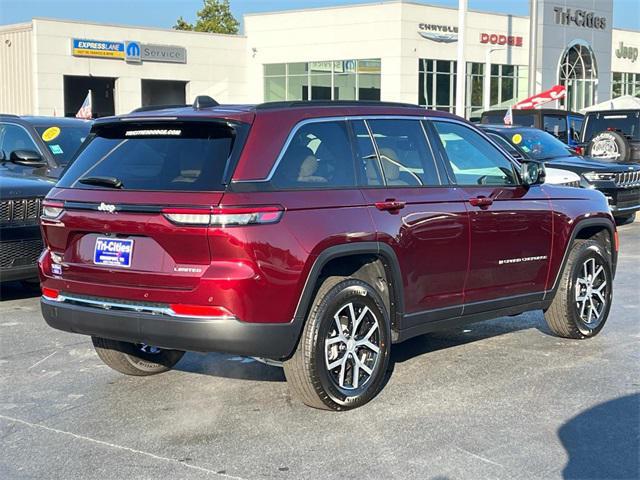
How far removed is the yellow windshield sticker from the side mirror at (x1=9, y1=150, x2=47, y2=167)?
0.56 metres

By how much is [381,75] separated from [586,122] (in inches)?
1164

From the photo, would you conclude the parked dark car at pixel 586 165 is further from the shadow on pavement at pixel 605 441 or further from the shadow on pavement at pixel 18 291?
the shadow on pavement at pixel 605 441

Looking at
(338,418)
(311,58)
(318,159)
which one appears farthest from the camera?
(311,58)

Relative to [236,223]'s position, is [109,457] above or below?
below

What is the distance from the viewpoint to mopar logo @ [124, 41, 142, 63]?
4631 cm

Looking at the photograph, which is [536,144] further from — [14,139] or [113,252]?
[113,252]

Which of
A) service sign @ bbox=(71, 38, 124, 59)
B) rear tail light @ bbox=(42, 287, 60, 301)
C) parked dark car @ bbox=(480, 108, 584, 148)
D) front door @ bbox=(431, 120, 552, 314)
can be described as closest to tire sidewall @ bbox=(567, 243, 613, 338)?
front door @ bbox=(431, 120, 552, 314)

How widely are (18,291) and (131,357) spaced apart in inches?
156

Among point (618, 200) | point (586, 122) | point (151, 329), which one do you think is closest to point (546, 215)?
point (151, 329)

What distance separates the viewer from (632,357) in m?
6.59

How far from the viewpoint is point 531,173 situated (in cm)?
656

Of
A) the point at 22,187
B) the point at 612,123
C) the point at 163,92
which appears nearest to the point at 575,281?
the point at 22,187

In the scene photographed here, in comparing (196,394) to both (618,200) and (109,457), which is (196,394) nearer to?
(109,457)

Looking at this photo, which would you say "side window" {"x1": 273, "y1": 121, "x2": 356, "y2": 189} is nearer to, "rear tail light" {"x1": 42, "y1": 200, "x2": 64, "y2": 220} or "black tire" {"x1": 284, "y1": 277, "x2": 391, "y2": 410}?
"black tire" {"x1": 284, "y1": 277, "x2": 391, "y2": 410}
